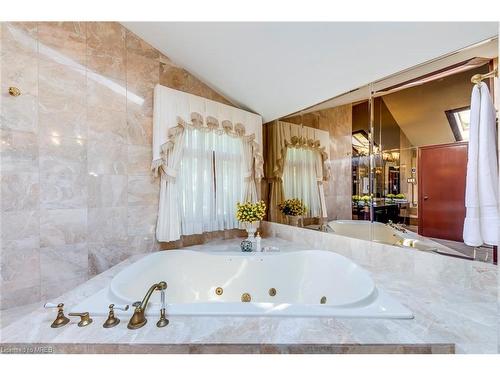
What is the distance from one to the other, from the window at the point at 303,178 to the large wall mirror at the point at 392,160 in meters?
0.01

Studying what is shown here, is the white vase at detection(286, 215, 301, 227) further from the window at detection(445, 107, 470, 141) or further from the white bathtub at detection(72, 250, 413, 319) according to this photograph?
the window at detection(445, 107, 470, 141)

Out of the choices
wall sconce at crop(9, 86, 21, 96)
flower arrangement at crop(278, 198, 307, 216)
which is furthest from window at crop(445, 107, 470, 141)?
wall sconce at crop(9, 86, 21, 96)

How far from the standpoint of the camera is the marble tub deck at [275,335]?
31.3 inches

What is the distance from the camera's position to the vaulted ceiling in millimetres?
1186

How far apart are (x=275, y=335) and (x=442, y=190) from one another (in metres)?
1.44

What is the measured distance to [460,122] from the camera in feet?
4.12

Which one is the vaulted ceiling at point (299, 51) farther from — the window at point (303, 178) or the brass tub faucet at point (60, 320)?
the brass tub faucet at point (60, 320)

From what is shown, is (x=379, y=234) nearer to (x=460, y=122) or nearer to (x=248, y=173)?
(x=460, y=122)

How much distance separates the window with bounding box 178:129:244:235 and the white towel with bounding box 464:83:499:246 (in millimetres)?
1910

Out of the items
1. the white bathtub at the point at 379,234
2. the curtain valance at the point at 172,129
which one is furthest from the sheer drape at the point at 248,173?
the white bathtub at the point at 379,234

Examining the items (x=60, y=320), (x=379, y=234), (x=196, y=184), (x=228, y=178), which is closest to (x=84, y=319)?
(x=60, y=320)
